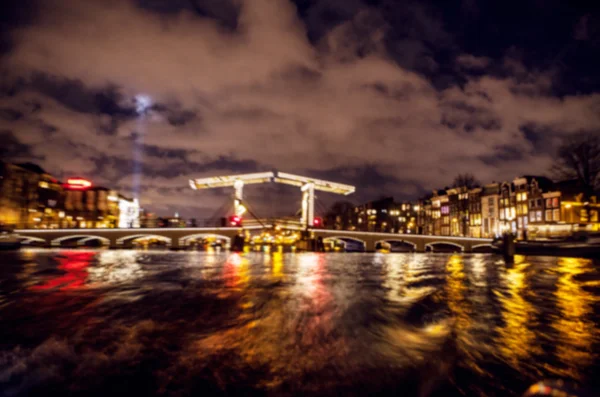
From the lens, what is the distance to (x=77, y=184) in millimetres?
82562

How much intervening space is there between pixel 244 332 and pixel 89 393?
177cm

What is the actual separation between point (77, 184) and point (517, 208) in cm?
9559

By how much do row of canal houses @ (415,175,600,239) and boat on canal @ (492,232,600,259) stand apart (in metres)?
5.66

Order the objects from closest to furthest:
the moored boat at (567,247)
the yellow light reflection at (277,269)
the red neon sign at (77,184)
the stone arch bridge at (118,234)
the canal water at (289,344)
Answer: the canal water at (289,344)
the yellow light reflection at (277,269)
the moored boat at (567,247)
the stone arch bridge at (118,234)
the red neon sign at (77,184)

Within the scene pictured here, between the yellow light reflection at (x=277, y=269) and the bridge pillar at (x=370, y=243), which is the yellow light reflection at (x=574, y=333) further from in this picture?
the bridge pillar at (x=370, y=243)

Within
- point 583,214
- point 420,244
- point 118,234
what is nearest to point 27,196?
point 118,234

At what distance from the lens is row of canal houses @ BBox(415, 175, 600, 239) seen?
141 ft

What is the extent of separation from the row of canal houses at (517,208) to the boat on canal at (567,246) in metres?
5.66

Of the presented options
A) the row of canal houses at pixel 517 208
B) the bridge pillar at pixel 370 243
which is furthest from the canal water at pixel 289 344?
the bridge pillar at pixel 370 243

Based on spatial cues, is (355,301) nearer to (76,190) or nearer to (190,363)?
(190,363)

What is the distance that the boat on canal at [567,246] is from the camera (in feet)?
79.3

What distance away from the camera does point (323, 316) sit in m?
4.75

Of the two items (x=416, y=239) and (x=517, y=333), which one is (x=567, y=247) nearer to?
(x=416, y=239)

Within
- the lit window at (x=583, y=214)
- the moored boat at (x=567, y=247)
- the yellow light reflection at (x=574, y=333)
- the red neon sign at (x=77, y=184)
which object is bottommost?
Answer: the moored boat at (x=567, y=247)
